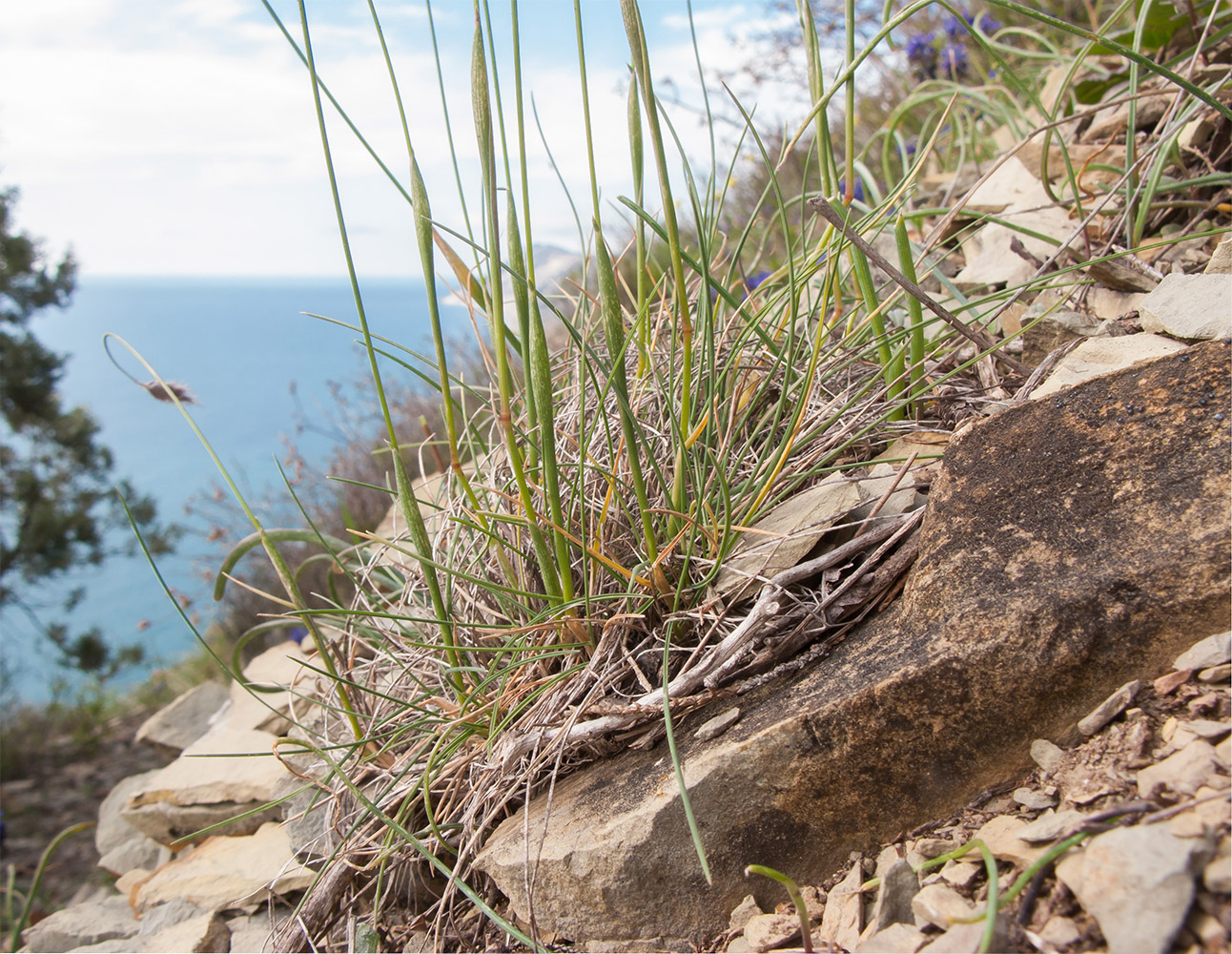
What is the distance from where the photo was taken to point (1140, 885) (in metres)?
0.52

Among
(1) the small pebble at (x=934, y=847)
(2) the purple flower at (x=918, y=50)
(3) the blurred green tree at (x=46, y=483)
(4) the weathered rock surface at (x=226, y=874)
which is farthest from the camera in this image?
(3) the blurred green tree at (x=46, y=483)

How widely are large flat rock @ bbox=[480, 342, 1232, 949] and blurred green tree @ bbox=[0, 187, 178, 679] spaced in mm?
5325

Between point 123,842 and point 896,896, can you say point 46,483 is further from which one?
point 896,896

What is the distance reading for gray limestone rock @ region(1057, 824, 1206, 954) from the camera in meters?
0.50

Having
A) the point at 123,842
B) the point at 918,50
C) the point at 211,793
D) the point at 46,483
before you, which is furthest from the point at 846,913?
the point at 46,483

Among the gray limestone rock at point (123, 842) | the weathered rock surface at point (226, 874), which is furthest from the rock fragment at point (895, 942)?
the gray limestone rock at point (123, 842)

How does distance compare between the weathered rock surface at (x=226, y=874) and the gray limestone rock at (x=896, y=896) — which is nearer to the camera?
the gray limestone rock at (x=896, y=896)

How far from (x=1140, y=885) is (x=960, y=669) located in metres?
0.24

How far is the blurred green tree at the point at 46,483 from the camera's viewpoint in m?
5.12

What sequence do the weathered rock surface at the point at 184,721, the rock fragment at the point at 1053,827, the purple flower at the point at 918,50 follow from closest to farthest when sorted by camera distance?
the rock fragment at the point at 1053,827 < the weathered rock surface at the point at 184,721 < the purple flower at the point at 918,50

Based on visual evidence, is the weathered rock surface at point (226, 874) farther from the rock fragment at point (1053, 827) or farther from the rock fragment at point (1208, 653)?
the rock fragment at point (1208, 653)

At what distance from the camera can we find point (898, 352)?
1094 millimetres

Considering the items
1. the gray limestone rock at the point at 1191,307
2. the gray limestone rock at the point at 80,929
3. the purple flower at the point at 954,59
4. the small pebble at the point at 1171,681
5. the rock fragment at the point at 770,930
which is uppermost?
the purple flower at the point at 954,59

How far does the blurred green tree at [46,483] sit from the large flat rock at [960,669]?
533 centimetres
